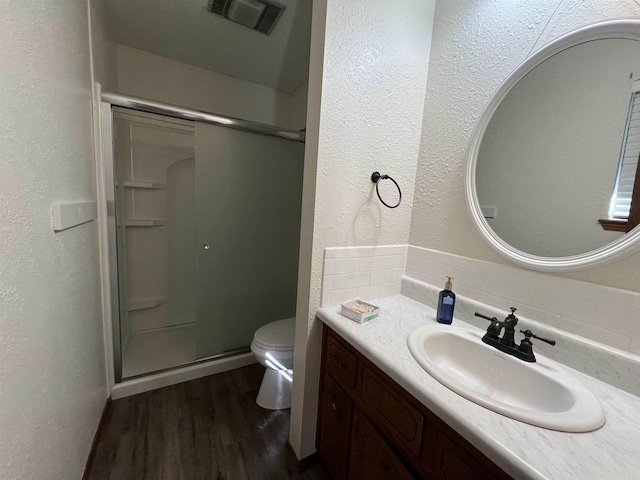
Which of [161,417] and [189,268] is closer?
[161,417]

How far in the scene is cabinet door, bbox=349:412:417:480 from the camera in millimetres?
729

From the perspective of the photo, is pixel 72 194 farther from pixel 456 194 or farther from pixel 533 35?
pixel 533 35

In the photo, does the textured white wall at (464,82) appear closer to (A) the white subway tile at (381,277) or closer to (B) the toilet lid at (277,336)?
(A) the white subway tile at (381,277)

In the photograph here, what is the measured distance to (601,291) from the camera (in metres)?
0.72

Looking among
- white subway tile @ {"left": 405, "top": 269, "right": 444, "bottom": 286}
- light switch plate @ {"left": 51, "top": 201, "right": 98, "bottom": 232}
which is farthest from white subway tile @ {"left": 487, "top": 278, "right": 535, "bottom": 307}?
light switch plate @ {"left": 51, "top": 201, "right": 98, "bottom": 232}

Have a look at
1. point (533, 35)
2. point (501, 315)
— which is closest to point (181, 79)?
point (533, 35)

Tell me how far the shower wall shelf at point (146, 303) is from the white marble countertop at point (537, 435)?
214cm

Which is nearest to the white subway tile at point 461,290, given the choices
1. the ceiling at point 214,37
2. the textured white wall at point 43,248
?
the textured white wall at point 43,248

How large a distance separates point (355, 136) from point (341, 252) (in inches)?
19.4

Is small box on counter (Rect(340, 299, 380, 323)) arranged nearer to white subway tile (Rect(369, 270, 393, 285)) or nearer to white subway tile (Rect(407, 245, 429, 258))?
white subway tile (Rect(369, 270, 393, 285))

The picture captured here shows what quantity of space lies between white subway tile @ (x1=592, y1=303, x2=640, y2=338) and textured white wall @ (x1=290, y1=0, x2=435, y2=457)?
2.39 feet

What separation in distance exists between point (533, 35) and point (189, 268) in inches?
102

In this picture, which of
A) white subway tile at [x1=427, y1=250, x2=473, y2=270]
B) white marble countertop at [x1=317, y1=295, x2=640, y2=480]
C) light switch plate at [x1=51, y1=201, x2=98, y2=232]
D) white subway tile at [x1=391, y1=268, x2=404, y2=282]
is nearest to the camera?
white marble countertop at [x1=317, y1=295, x2=640, y2=480]

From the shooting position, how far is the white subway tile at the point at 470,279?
1.00m
